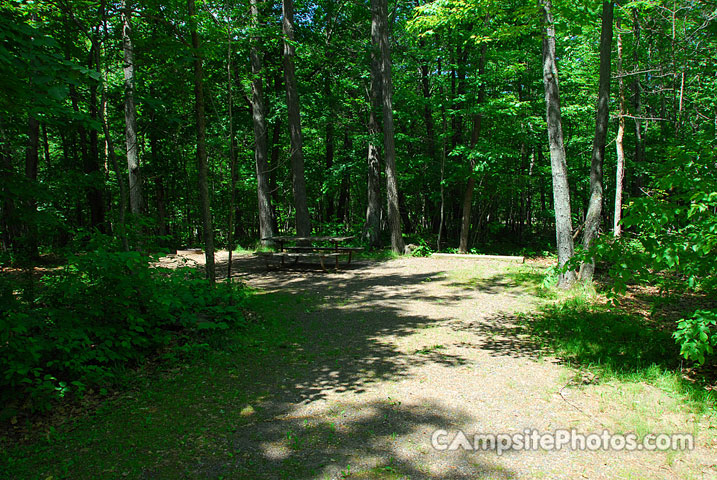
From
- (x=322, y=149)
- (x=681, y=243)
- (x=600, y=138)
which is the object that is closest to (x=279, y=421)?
(x=681, y=243)

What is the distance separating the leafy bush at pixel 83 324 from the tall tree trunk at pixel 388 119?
336 inches

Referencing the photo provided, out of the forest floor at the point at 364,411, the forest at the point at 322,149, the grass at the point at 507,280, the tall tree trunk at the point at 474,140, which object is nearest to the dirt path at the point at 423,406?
the forest floor at the point at 364,411

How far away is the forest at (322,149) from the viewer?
149 inches

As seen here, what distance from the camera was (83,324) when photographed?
155 inches

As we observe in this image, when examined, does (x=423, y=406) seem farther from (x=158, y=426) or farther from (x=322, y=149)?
(x=322, y=149)

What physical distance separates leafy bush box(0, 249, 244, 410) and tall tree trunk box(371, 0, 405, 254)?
28.0 feet

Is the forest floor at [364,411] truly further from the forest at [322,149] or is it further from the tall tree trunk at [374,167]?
the tall tree trunk at [374,167]

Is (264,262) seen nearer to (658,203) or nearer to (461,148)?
(461,148)

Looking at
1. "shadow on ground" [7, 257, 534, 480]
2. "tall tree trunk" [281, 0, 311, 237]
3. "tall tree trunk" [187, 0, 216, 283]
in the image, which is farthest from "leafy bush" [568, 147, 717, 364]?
"tall tree trunk" [281, 0, 311, 237]

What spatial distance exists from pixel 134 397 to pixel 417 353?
10.1ft

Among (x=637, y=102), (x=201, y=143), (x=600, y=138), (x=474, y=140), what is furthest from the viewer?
(x=637, y=102)

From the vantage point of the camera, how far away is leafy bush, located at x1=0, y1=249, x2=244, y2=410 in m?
3.25

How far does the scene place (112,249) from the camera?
15.4 ft

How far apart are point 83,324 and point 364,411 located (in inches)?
112
